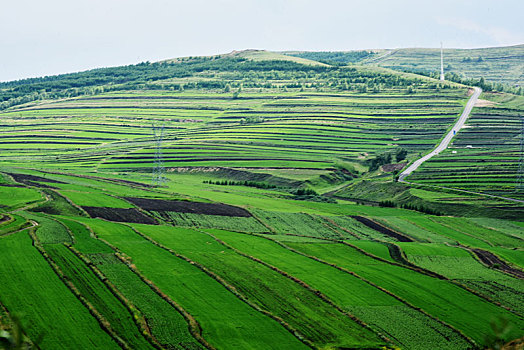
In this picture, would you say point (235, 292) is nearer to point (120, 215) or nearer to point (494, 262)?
point (120, 215)

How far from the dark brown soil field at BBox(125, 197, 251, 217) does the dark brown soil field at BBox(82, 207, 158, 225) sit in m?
3.61

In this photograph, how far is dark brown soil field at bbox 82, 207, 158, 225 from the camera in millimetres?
73188

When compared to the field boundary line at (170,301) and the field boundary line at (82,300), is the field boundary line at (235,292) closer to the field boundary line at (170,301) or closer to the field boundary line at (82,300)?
the field boundary line at (170,301)

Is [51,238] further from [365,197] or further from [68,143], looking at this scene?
[68,143]

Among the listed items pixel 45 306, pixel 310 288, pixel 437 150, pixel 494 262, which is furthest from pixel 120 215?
pixel 437 150

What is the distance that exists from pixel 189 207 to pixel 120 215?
11.8 m

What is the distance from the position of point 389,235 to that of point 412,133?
113 m

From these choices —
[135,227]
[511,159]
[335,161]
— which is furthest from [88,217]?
[511,159]

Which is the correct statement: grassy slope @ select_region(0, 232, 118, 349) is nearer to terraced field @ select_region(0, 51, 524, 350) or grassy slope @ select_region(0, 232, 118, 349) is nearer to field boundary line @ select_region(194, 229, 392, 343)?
terraced field @ select_region(0, 51, 524, 350)

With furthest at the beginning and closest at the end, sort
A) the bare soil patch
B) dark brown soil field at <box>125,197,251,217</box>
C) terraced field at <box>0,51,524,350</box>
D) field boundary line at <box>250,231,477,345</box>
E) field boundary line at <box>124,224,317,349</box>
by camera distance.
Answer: dark brown soil field at <box>125,197,251,217</box>, the bare soil patch, field boundary line at <box>250,231,477,345</box>, field boundary line at <box>124,224,317,349</box>, terraced field at <box>0,51,524,350</box>

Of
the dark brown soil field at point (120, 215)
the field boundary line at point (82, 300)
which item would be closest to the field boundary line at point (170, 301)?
the field boundary line at point (82, 300)

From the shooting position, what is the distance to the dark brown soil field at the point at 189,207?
81938 millimetres

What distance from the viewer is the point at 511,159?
446 ft

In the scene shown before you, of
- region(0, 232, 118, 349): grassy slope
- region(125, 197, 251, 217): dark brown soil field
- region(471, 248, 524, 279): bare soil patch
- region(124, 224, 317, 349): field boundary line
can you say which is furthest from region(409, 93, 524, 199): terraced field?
region(0, 232, 118, 349): grassy slope
